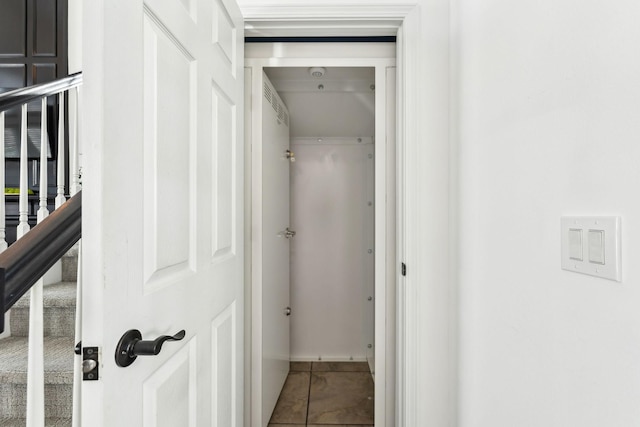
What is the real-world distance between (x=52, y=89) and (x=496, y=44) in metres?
1.56

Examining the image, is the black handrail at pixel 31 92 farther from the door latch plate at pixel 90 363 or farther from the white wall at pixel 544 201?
the white wall at pixel 544 201

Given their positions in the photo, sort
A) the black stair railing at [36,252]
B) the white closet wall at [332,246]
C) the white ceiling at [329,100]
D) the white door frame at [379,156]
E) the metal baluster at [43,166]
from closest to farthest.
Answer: the black stair railing at [36,252], the metal baluster at [43,166], the white door frame at [379,156], the white ceiling at [329,100], the white closet wall at [332,246]

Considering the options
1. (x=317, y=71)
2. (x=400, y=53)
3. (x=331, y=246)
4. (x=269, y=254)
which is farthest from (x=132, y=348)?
(x=331, y=246)

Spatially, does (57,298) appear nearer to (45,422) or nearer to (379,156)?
(45,422)

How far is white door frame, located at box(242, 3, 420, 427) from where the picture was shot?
1273 mm

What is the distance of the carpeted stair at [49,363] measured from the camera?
1161mm

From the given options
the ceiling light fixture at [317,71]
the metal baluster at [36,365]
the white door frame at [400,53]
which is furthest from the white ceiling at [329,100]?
the metal baluster at [36,365]

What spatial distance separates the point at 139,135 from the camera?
0.65m

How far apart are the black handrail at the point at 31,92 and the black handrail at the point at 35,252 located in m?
0.87

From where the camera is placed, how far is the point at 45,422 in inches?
45.9

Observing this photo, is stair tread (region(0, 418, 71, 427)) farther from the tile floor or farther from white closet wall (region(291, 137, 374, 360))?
white closet wall (region(291, 137, 374, 360))

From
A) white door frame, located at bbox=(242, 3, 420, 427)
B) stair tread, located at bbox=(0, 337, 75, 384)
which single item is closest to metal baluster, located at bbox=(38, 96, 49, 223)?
stair tread, located at bbox=(0, 337, 75, 384)

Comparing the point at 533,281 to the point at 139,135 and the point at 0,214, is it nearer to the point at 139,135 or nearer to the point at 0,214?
the point at 139,135

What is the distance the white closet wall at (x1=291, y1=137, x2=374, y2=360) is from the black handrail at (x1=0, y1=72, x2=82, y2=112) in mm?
1544
